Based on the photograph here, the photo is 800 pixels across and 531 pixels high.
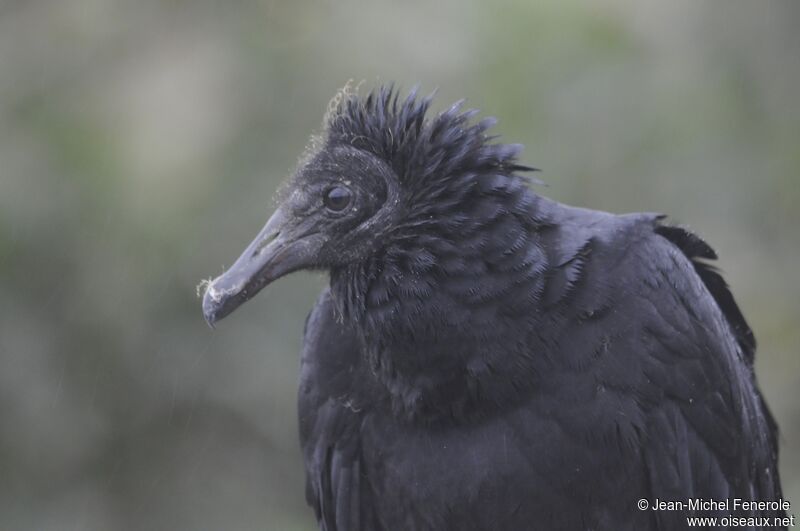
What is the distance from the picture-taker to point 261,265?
3346 millimetres

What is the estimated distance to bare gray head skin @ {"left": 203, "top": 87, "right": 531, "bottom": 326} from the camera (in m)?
3.31

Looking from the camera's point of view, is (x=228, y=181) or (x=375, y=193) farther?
(x=228, y=181)

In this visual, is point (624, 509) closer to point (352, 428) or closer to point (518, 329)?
point (518, 329)

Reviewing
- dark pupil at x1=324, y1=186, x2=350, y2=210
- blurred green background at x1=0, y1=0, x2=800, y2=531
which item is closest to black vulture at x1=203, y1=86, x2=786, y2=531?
dark pupil at x1=324, y1=186, x2=350, y2=210

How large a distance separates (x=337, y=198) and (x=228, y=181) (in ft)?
8.65

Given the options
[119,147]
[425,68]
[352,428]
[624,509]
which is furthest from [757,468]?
[119,147]

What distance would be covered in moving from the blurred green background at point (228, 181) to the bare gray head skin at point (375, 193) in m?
2.39

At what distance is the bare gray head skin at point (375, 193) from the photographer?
10.8 feet

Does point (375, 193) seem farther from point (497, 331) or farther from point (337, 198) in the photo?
point (497, 331)

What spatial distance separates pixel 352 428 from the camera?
3.66 metres

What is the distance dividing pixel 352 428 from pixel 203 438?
8.54 ft
